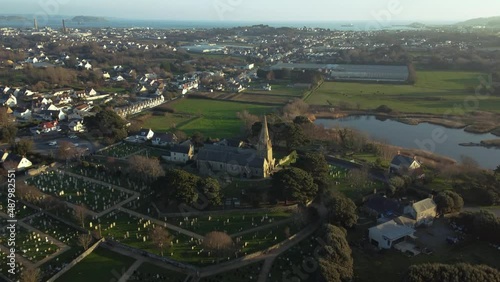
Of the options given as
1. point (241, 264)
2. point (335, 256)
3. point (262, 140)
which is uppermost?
point (262, 140)

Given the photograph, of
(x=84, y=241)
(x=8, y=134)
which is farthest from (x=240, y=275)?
(x=8, y=134)

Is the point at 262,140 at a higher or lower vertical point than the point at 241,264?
higher

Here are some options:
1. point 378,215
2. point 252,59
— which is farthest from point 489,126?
point 252,59

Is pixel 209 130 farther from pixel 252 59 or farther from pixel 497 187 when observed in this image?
pixel 252 59

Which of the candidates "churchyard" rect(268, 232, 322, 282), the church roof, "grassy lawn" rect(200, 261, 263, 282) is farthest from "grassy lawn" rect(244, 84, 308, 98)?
"grassy lawn" rect(200, 261, 263, 282)

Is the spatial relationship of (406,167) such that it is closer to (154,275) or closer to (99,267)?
(154,275)

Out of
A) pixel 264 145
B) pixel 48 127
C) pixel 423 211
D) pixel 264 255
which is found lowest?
pixel 264 255

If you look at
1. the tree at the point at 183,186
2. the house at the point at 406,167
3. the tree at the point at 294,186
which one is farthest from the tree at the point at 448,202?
the tree at the point at 183,186
